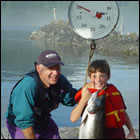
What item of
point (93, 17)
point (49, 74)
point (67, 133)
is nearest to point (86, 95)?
point (49, 74)

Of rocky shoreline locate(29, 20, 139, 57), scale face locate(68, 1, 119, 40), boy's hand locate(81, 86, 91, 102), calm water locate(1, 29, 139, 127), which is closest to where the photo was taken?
boy's hand locate(81, 86, 91, 102)

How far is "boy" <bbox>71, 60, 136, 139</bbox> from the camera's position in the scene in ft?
8.99

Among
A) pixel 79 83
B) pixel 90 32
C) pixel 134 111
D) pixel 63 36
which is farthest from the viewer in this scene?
pixel 63 36

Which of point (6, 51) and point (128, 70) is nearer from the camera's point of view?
point (128, 70)

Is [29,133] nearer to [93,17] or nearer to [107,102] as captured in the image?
[107,102]

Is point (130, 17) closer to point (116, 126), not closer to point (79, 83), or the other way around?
point (79, 83)

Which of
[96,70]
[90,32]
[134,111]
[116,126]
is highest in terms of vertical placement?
[90,32]

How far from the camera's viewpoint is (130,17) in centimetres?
5941

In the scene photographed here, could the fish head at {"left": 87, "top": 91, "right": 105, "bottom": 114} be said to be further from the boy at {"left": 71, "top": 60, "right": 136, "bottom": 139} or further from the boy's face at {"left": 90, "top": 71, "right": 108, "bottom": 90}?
the boy's face at {"left": 90, "top": 71, "right": 108, "bottom": 90}

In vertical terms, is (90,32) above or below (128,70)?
above

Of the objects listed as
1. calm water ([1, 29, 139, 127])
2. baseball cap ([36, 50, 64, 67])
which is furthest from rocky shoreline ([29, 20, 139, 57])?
baseball cap ([36, 50, 64, 67])

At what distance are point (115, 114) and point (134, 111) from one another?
164 inches

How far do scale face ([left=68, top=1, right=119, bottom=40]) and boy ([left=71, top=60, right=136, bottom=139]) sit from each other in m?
0.50

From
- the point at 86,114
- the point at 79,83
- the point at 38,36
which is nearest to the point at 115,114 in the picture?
the point at 86,114
